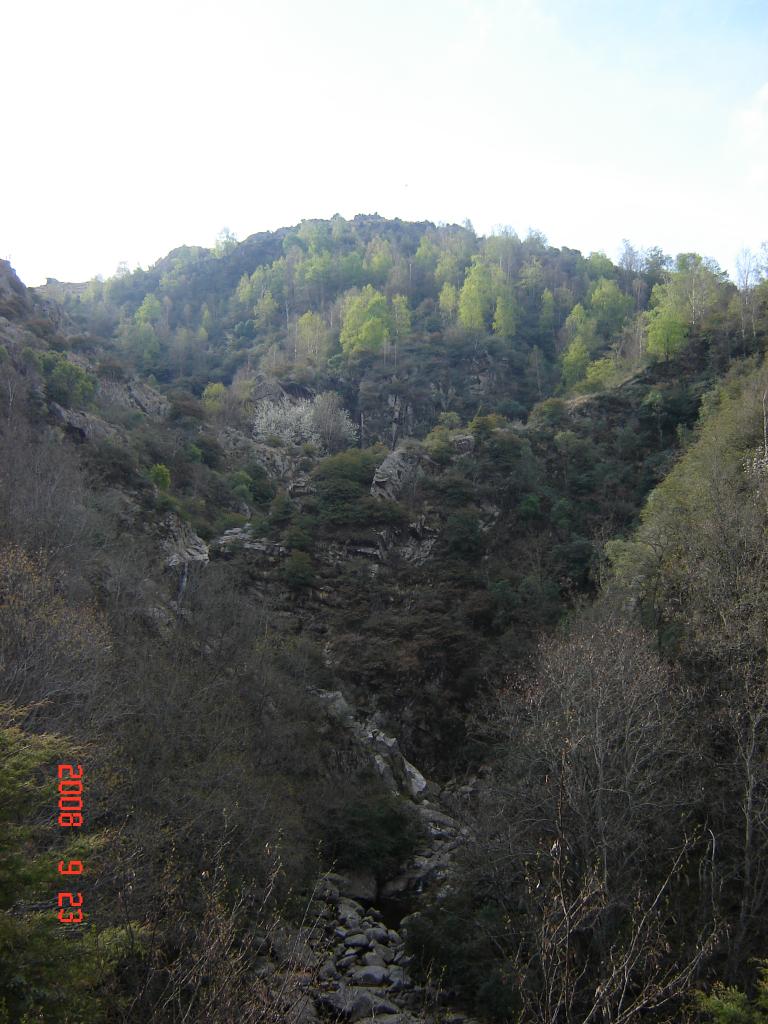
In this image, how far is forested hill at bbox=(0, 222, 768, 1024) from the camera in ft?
32.5

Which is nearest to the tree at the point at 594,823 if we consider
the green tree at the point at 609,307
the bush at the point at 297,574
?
the bush at the point at 297,574

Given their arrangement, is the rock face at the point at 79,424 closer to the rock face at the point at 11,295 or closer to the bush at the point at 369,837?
the rock face at the point at 11,295

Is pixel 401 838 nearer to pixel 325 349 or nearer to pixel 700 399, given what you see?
pixel 700 399

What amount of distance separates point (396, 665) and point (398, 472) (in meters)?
14.9

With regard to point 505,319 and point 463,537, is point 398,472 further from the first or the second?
point 505,319

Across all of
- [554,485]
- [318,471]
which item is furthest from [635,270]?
[318,471]

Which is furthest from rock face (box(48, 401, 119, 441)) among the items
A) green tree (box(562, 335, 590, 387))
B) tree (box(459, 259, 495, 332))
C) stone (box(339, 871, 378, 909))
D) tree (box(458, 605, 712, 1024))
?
tree (box(459, 259, 495, 332))

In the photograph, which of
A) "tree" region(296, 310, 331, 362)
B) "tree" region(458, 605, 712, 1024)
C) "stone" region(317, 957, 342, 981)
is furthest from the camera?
"tree" region(296, 310, 331, 362)

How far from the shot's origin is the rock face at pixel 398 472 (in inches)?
1607

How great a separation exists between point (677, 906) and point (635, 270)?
8033 cm

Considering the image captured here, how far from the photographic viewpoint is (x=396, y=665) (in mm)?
30109

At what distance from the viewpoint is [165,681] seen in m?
17.5

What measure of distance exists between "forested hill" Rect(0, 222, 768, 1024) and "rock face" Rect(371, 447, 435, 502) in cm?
25

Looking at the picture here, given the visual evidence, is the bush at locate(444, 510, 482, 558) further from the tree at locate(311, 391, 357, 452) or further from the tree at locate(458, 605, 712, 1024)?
the tree at locate(458, 605, 712, 1024)
